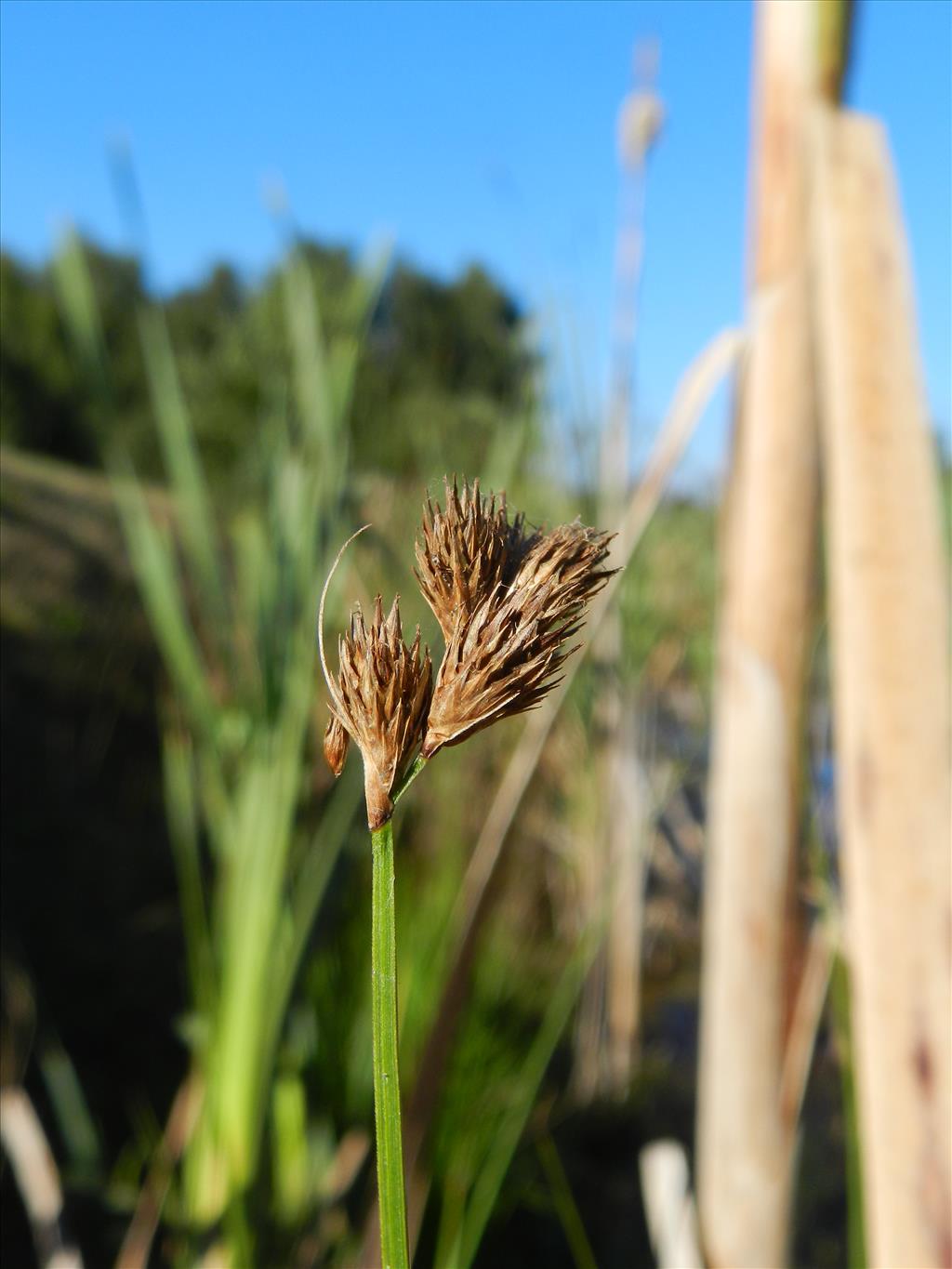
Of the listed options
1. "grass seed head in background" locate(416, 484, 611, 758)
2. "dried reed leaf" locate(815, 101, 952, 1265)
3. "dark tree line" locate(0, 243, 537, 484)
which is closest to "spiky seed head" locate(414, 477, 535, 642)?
"grass seed head in background" locate(416, 484, 611, 758)

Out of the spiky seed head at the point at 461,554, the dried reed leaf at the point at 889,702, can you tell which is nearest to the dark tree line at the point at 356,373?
the dried reed leaf at the point at 889,702

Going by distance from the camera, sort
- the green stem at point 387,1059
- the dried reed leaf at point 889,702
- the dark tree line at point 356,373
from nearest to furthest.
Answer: the green stem at point 387,1059 → the dried reed leaf at point 889,702 → the dark tree line at point 356,373

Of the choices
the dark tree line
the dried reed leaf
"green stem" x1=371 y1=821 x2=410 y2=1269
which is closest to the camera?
"green stem" x1=371 y1=821 x2=410 y2=1269

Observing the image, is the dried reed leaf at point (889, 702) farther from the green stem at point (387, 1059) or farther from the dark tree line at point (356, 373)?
the dark tree line at point (356, 373)

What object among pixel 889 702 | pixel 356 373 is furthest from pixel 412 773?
pixel 356 373

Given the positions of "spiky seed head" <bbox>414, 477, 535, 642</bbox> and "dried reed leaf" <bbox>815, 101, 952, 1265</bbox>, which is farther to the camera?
"dried reed leaf" <bbox>815, 101, 952, 1265</bbox>

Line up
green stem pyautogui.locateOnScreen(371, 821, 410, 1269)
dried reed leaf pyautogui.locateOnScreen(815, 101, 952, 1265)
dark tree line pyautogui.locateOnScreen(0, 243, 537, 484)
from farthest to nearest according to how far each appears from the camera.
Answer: dark tree line pyautogui.locateOnScreen(0, 243, 537, 484) → dried reed leaf pyautogui.locateOnScreen(815, 101, 952, 1265) → green stem pyautogui.locateOnScreen(371, 821, 410, 1269)

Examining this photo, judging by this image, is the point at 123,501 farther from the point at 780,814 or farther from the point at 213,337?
the point at 213,337

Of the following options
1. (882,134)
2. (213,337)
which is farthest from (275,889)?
(213,337)

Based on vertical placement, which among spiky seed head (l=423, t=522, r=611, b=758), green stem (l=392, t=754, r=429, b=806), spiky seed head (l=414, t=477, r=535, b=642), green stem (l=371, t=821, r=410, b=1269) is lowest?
green stem (l=371, t=821, r=410, b=1269)

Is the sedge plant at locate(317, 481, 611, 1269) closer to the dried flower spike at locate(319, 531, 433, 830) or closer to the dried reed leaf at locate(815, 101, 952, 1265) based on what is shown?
the dried flower spike at locate(319, 531, 433, 830)
